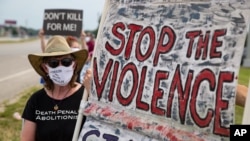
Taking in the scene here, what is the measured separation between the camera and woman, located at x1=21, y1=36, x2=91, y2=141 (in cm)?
294

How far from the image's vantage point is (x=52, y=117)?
294cm

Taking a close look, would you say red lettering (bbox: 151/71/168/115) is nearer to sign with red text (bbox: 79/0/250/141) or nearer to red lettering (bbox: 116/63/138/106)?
sign with red text (bbox: 79/0/250/141)

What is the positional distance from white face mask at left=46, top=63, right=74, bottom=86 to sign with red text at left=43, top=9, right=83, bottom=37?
3.61 m

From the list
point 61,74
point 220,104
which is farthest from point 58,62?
point 220,104

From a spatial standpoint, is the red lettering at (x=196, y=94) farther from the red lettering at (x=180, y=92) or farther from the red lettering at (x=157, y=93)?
the red lettering at (x=157, y=93)

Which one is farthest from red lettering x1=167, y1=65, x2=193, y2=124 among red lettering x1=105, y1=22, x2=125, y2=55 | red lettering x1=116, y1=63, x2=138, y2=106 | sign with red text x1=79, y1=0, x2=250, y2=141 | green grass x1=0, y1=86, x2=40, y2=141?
green grass x1=0, y1=86, x2=40, y2=141

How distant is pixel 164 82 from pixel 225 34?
13.6 inches

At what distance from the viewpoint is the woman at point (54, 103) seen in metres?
2.94

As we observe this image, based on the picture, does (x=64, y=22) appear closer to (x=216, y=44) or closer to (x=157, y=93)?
(x=157, y=93)

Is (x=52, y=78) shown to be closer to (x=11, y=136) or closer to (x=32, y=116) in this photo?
Answer: (x=32, y=116)

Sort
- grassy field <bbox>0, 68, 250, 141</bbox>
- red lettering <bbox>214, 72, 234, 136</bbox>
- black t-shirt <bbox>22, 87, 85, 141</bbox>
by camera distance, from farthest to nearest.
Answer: grassy field <bbox>0, 68, 250, 141</bbox> < black t-shirt <bbox>22, 87, 85, 141</bbox> < red lettering <bbox>214, 72, 234, 136</bbox>

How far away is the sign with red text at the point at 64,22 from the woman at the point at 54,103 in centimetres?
354

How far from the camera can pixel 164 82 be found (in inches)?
75.5

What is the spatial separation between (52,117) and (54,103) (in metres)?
0.10
